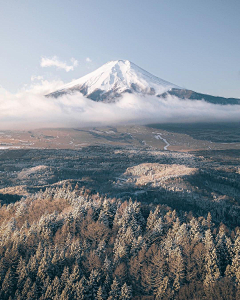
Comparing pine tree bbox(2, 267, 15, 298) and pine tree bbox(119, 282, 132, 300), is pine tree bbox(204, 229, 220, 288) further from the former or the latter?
pine tree bbox(2, 267, 15, 298)

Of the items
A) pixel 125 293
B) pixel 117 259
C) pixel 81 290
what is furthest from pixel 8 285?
pixel 125 293

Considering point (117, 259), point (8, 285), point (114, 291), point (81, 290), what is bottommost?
point (8, 285)

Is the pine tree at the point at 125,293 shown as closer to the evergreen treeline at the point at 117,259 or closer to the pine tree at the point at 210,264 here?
the evergreen treeline at the point at 117,259

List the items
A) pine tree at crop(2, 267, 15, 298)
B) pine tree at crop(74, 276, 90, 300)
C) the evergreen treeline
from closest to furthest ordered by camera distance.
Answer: pine tree at crop(74, 276, 90, 300)
the evergreen treeline
pine tree at crop(2, 267, 15, 298)

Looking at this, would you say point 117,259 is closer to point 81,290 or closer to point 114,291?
point 114,291

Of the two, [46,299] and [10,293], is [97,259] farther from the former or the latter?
[10,293]

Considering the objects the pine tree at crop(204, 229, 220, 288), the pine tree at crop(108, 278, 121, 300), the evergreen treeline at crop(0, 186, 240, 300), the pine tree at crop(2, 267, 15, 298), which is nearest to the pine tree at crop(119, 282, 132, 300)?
the evergreen treeline at crop(0, 186, 240, 300)

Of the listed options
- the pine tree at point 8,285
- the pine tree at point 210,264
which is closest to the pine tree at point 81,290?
the pine tree at point 8,285

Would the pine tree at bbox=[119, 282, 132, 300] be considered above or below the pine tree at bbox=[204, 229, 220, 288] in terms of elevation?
below
